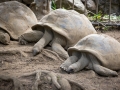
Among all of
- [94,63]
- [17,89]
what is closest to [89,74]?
[94,63]

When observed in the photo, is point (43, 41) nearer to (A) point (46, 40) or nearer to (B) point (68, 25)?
(A) point (46, 40)

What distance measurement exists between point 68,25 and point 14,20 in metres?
1.37

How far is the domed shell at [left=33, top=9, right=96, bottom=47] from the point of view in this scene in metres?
5.59

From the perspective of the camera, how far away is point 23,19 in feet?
21.6

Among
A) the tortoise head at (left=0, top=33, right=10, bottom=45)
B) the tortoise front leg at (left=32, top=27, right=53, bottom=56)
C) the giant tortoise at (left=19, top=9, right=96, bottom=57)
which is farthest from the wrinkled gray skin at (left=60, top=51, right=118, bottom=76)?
the tortoise head at (left=0, top=33, right=10, bottom=45)

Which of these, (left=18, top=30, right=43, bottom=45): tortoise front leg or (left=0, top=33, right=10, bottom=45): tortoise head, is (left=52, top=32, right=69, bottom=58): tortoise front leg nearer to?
(left=18, top=30, right=43, bottom=45): tortoise front leg

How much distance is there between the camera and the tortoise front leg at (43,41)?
5.36 metres

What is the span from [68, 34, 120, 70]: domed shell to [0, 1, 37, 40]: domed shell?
2.08 metres

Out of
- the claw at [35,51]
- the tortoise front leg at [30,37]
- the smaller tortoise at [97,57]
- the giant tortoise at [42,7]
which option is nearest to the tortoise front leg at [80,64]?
the smaller tortoise at [97,57]

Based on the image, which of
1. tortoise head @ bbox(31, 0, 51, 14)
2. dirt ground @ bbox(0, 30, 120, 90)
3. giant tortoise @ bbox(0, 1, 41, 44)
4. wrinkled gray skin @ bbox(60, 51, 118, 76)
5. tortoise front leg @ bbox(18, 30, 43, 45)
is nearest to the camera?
dirt ground @ bbox(0, 30, 120, 90)

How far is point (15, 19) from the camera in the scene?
6.47 metres

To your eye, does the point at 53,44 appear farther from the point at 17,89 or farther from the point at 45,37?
the point at 17,89

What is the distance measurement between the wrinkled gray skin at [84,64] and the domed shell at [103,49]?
106mm

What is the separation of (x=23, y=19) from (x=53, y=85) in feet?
9.96
